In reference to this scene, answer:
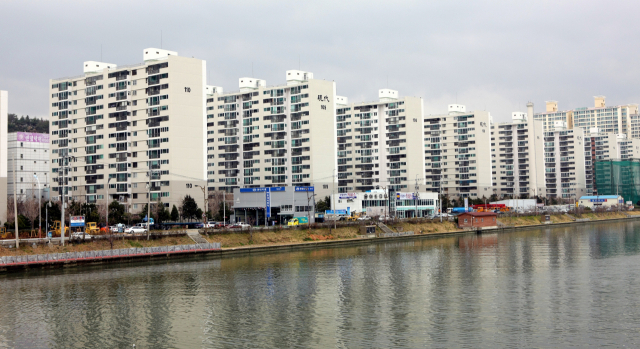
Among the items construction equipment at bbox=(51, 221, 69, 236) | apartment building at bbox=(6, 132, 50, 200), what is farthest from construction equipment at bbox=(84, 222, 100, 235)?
apartment building at bbox=(6, 132, 50, 200)

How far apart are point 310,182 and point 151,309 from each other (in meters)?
104

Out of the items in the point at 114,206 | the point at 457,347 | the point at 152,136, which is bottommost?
the point at 457,347

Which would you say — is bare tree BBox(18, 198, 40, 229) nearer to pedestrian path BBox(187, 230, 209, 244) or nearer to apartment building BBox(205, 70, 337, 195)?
pedestrian path BBox(187, 230, 209, 244)

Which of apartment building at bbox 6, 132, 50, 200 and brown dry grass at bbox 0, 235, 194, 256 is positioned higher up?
apartment building at bbox 6, 132, 50, 200

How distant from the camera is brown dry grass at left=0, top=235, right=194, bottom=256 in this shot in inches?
2869

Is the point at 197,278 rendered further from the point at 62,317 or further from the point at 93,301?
the point at 62,317

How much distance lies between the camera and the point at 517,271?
65625 millimetres

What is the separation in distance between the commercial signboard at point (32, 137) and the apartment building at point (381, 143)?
92.5 metres

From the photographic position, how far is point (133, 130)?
137 metres

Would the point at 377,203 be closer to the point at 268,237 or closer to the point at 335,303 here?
the point at 268,237

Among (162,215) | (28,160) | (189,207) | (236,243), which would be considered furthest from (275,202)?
(28,160)

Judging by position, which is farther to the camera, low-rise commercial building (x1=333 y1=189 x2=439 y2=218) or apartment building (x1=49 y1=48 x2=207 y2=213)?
low-rise commercial building (x1=333 y1=189 x2=439 y2=218)

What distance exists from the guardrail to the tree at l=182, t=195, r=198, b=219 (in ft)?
117


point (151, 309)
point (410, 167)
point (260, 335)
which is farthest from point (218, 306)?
point (410, 167)
